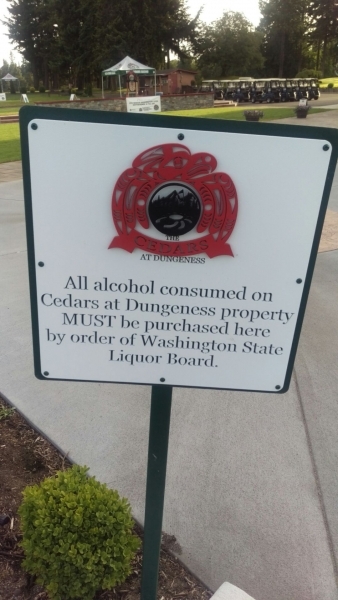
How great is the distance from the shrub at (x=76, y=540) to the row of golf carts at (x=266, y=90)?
118 ft

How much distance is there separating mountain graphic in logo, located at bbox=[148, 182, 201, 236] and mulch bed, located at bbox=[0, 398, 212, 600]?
4.94 ft

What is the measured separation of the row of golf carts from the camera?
3469 cm

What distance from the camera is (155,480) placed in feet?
5.76

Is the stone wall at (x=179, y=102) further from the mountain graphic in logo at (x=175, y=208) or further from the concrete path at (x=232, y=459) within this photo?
the mountain graphic in logo at (x=175, y=208)

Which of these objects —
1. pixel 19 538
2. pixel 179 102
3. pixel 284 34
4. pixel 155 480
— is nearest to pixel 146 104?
pixel 179 102

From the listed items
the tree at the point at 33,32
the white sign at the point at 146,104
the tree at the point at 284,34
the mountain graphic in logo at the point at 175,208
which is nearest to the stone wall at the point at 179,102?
the white sign at the point at 146,104

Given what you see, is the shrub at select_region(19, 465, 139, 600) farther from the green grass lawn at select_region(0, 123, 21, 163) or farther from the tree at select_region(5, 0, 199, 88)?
the tree at select_region(5, 0, 199, 88)

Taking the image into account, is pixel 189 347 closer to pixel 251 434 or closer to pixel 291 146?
pixel 291 146

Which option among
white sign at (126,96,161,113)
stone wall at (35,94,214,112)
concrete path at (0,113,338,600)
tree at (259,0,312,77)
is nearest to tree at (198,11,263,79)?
tree at (259,0,312,77)

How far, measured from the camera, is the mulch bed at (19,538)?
1.99 meters

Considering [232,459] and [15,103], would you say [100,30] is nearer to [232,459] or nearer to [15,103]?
[15,103]

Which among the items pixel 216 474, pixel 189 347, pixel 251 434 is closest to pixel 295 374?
pixel 251 434

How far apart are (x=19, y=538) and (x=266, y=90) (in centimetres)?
3659

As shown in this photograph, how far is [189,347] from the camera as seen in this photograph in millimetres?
1549
